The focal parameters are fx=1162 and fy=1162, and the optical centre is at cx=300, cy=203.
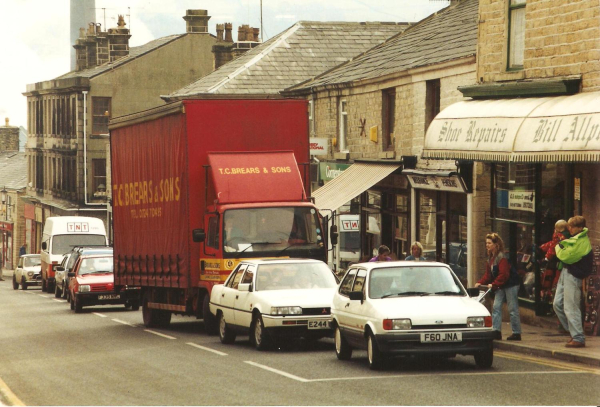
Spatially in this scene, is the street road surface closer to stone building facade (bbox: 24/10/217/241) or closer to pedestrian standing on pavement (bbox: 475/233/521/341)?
pedestrian standing on pavement (bbox: 475/233/521/341)

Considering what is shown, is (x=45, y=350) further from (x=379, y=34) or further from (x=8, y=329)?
(x=379, y=34)

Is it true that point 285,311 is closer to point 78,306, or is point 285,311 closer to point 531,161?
point 531,161

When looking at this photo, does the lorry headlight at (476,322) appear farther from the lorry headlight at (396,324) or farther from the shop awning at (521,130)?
the shop awning at (521,130)

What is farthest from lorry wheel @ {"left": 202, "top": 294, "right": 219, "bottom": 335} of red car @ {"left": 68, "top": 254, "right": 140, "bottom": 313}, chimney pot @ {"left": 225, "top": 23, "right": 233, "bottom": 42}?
chimney pot @ {"left": 225, "top": 23, "right": 233, "bottom": 42}

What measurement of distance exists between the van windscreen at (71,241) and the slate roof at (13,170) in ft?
136

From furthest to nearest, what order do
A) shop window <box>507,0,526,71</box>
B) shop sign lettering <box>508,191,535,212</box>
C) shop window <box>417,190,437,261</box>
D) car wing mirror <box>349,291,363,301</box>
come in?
shop window <box>417,190,437,261</box>
shop window <box>507,0,526,71</box>
shop sign lettering <box>508,191,535,212</box>
car wing mirror <box>349,291,363,301</box>

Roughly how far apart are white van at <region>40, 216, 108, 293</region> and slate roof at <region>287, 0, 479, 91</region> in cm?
1417

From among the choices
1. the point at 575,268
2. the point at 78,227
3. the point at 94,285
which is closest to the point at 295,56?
the point at 78,227

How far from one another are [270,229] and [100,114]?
52.6m

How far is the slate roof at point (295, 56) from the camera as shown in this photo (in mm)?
47219

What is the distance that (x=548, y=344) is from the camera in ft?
57.3

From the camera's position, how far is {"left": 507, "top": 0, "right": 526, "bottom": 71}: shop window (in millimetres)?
22084

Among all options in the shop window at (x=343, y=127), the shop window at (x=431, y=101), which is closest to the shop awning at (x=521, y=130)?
the shop window at (x=431, y=101)

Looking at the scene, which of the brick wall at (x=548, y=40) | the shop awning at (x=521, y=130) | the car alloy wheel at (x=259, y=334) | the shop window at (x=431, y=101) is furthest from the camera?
the shop window at (x=431, y=101)
